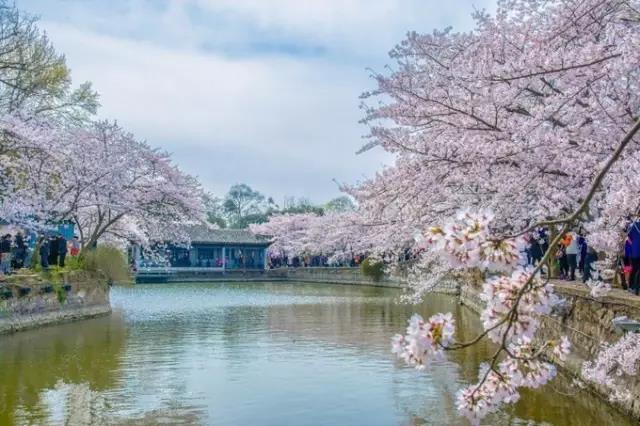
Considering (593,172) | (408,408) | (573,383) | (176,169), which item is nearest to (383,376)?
(408,408)

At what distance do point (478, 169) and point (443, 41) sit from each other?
214 cm

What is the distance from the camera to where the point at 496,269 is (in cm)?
291

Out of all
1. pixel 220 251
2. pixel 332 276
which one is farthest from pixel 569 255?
Result: pixel 220 251

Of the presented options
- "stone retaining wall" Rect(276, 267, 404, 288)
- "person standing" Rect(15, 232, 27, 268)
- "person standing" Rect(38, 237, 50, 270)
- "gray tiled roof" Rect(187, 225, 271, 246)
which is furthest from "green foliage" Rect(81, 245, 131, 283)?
"gray tiled roof" Rect(187, 225, 271, 246)

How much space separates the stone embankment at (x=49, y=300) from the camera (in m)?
16.2

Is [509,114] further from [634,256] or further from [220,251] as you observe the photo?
[220,251]

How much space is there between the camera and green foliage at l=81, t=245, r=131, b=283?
22.4m

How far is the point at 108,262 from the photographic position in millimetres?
23203

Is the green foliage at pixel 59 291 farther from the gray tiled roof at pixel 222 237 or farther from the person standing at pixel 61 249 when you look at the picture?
the gray tiled roof at pixel 222 237

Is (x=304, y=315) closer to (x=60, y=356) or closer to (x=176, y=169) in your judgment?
(x=176, y=169)

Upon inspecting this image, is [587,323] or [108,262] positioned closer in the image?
[587,323]

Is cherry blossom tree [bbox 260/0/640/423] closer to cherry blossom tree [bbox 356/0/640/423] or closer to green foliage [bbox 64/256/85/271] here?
cherry blossom tree [bbox 356/0/640/423]

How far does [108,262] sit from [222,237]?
32.4 meters

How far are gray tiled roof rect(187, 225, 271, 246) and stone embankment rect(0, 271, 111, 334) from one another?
3130 centimetres
